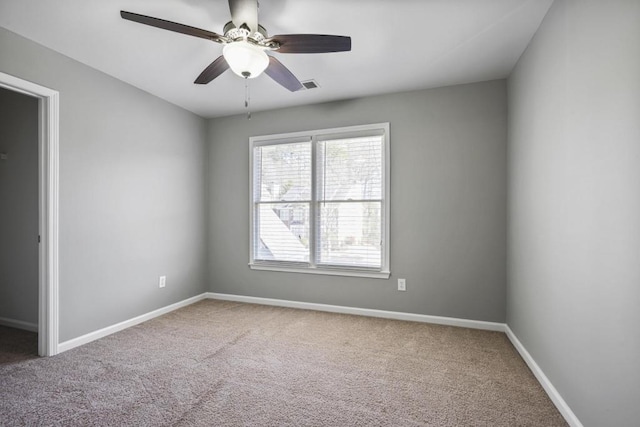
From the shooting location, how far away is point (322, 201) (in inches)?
152

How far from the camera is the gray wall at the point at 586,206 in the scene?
1.30 m

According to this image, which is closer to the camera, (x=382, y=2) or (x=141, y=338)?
(x=382, y=2)

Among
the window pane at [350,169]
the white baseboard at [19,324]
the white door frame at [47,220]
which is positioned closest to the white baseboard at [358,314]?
the white baseboard at [19,324]

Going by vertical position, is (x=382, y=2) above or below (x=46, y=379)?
above

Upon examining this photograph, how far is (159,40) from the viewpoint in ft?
8.13

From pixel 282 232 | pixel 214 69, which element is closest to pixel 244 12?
pixel 214 69

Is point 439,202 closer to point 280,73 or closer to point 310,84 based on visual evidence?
point 310,84

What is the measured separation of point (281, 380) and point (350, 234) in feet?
6.17

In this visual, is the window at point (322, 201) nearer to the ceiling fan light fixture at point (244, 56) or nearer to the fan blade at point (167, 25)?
the ceiling fan light fixture at point (244, 56)

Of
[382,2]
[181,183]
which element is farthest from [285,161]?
[382,2]

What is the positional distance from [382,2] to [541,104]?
1.34 m

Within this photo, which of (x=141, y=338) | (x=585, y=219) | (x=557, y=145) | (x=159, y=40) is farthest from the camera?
(x=141, y=338)

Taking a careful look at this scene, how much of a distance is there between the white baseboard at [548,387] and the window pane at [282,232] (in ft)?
7.67

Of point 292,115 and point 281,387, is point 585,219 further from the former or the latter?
point 292,115
